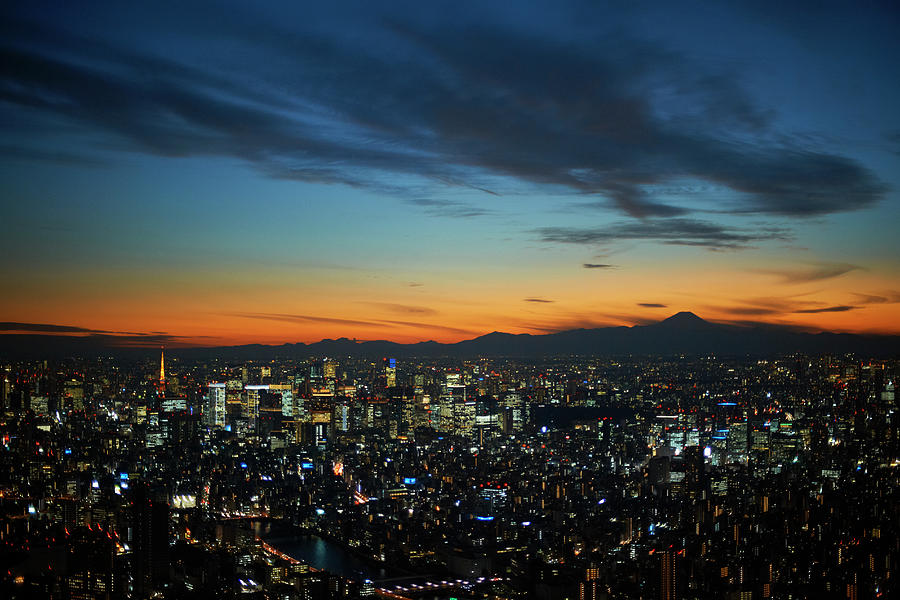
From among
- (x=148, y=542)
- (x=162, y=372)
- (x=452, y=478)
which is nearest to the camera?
(x=148, y=542)

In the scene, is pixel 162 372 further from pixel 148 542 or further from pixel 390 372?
pixel 390 372

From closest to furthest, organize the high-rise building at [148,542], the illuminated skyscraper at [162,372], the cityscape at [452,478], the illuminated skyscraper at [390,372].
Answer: the cityscape at [452,478], the high-rise building at [148,542], the illuminated skyscraper at [162,372], the illuminated skyscraper at [390,372]

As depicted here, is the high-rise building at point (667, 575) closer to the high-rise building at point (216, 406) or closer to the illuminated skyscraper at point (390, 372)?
the illuminated skyscraper at point (390, 372)

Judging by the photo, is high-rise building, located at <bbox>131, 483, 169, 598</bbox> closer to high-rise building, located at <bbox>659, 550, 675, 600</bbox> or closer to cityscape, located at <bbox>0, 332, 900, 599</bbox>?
cityscape, located at <bbox>0, 332, 900, 599</bbox>

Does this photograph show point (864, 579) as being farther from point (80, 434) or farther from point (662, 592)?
point (80, 434)

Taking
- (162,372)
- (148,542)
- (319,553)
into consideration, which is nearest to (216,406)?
(162,372)

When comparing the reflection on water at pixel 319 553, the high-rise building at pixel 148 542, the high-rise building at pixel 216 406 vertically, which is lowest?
the reflection on water at pixel 319 553

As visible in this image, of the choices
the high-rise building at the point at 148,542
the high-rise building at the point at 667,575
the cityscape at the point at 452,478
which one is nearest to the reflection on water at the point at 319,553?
the cityscape at the point at 452,478

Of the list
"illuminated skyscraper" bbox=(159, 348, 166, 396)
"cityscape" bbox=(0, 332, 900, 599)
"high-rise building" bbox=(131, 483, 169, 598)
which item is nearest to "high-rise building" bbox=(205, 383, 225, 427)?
"cityscape" bbox=(0, 332, 900, 599)
